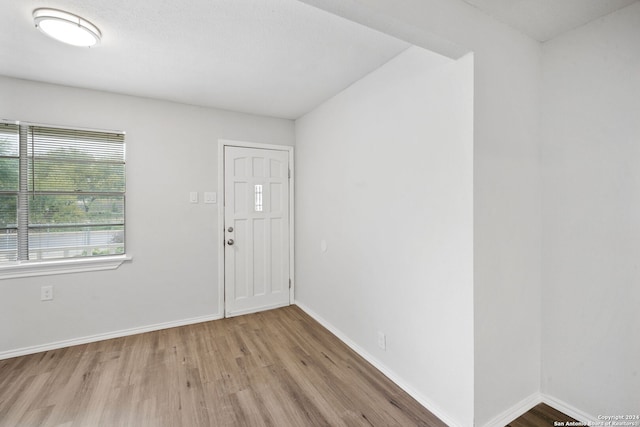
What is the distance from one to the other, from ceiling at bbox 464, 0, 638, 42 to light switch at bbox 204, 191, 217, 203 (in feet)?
9.39

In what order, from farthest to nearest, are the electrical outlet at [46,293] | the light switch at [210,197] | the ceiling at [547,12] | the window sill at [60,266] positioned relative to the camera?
the light switch at [210,197] < the electrical outlet at [46,293] < the window sill at [60,266] < the ceiling at [547,12]

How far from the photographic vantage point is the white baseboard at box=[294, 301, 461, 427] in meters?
1.78

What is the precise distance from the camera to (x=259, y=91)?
A: 9.11 ft

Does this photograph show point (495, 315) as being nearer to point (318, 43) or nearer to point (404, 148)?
point (404, 148)

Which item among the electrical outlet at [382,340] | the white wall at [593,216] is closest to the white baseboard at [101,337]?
the electrical outlet at [382,340]

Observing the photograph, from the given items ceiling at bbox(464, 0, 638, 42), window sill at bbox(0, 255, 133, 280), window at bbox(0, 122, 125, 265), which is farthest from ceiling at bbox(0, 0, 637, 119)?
window sill at bbox(0, 255, 133, 280)

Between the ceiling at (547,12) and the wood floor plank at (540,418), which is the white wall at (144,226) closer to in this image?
the ceiling at (547,12)

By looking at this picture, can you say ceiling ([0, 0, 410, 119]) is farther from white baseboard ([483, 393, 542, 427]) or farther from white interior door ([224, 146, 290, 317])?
white baseboard ([483, 393, 542, 427])

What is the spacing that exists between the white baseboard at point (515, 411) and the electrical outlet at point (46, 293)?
12.0ft

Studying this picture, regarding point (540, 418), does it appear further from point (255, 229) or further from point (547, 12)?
point (255, 229)

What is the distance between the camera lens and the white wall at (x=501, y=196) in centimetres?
156

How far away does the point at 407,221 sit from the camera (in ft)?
6.69

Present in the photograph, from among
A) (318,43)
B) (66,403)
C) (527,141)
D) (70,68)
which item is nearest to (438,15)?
(318,43)

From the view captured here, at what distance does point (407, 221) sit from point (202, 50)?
194cm
